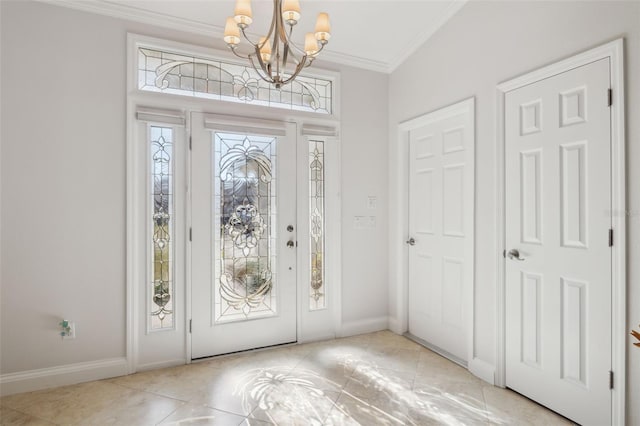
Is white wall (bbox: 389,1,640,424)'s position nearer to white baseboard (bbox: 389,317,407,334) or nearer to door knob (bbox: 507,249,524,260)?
door knob (bbox: 507,249,524,260)

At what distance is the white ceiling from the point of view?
2.67 meters

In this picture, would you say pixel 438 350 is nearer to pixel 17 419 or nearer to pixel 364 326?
pixel 364 326

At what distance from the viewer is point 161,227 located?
9.27 ft

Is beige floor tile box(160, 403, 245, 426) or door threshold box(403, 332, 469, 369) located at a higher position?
door threshold box(403, 332, 469, 369)

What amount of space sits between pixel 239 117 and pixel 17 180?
5.49 ft

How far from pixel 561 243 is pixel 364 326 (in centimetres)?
207

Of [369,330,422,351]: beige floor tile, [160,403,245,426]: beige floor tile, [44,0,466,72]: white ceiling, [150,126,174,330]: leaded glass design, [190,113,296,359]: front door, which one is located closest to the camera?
[160,403,245,426]: beige floor tile

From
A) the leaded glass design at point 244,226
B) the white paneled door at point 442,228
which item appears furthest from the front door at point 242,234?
the white paneled door at point 442,228

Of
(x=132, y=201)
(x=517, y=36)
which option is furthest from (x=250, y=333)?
(x=517, y=36)

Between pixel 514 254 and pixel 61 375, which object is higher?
pixel 514 254

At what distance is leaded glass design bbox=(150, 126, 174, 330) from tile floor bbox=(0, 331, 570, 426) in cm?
48

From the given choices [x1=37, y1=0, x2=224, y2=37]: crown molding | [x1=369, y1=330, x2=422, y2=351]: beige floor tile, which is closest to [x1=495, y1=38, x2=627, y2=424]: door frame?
[x1=369, y1=330, x2=422, y2=351]: beige floor tile

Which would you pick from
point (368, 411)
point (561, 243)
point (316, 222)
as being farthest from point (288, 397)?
point (561, 243)

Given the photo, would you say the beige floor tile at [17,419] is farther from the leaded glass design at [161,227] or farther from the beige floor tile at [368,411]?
the beige floor tile at [368,411]
